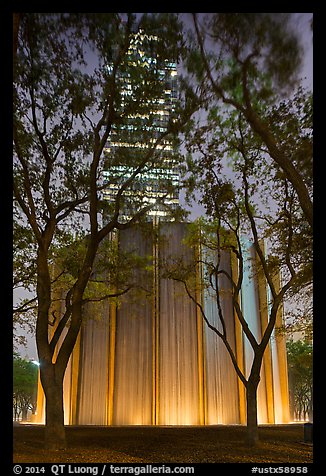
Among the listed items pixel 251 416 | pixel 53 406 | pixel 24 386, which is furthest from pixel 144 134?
pixel 24 386

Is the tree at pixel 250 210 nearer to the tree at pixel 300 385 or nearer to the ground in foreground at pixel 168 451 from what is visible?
→ the ground in foreground at pixel 168 451

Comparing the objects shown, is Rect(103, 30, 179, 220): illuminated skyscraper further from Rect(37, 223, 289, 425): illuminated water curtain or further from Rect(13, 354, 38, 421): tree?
Rect(13, 354, 38, 421): tree

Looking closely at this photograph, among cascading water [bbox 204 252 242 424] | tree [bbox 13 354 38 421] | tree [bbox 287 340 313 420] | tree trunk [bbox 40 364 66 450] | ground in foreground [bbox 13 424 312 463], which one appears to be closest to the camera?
ground in foreground [bbox 13 424 312 463]

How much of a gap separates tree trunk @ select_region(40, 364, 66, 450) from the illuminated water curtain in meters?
6.53

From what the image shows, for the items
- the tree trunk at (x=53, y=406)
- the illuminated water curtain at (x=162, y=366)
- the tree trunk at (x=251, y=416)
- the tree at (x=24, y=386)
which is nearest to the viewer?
the tree trunk at (x=53, y=406)

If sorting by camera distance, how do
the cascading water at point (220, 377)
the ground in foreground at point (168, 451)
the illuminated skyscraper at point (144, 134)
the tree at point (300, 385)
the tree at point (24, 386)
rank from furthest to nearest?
the tree at point (24, 386)
the tree at point (300, 385)
the cascading water at point (220, 377)
the illuminated skyscraper at point (144, 134)
the ground in foreground at point (168, 451)

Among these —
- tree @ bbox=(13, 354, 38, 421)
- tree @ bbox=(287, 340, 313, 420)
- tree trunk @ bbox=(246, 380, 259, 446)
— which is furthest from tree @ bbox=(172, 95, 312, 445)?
tree @ bbox=(13, 354, 38, 421)

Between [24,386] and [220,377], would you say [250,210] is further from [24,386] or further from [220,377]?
[24,386]

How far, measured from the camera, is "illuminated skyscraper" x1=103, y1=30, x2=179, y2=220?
22.0 feet

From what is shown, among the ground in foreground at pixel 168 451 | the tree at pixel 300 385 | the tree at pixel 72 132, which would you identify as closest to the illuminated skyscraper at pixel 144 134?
the tree at pixel 72 132

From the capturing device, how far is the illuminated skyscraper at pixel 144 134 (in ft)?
22.0

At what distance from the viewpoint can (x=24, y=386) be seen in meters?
18.6

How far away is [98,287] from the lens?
10.5 metres

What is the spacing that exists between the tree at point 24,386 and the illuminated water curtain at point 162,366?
17.1ft
